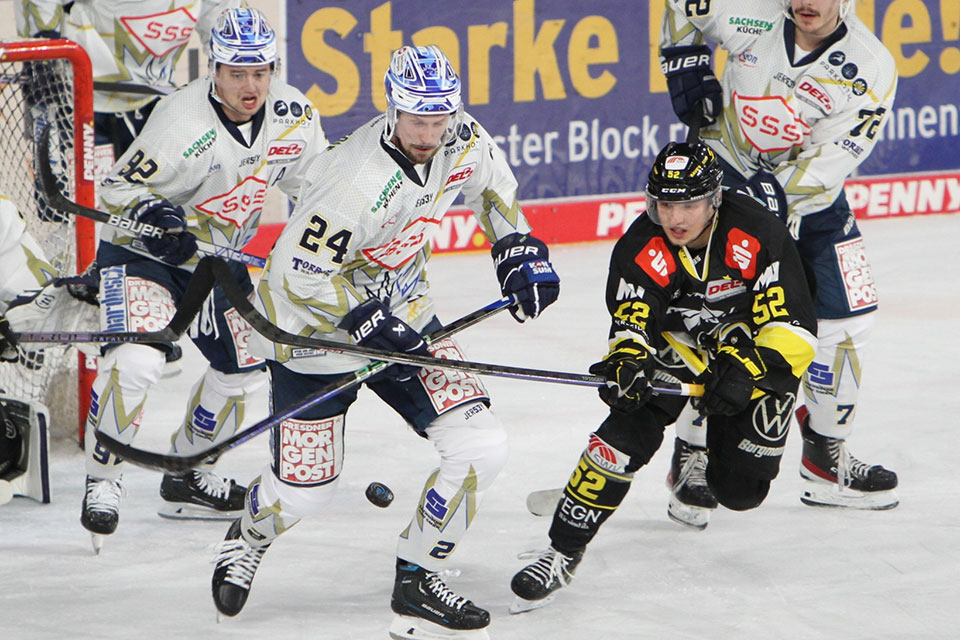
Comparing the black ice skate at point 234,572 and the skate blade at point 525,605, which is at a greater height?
the black ice skate at point 234,572

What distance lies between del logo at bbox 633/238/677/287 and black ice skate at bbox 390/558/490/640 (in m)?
0.88

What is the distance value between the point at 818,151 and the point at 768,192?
250 millimetres

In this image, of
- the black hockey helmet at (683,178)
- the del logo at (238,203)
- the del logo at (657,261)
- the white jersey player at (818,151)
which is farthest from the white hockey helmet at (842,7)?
the del logo at (238,203)

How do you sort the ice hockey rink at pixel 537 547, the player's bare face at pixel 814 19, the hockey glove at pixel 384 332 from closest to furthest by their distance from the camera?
the hockey glove at pixel 384 332, the ice hockey rink at pixel 537 547, the player's bare face at pixel 814 19

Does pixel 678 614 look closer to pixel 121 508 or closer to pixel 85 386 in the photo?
→ pixel 121 508

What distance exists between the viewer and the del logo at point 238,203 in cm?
396

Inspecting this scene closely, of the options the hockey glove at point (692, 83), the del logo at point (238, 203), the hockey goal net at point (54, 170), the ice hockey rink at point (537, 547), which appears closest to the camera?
the ice hockey rink at point (537, 547)

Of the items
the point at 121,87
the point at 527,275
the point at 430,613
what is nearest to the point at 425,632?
the point at 430,613

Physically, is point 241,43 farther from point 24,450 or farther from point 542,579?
point 542,579

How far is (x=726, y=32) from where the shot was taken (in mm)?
4336

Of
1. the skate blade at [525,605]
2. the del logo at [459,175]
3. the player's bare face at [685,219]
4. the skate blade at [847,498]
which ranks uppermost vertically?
the del logo at [459,175]

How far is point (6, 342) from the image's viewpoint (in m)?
3.76

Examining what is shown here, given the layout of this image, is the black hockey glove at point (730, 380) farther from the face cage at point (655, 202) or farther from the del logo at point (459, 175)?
the del logo at point (459, 175)

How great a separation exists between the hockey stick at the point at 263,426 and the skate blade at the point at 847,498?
1276 millimetres
